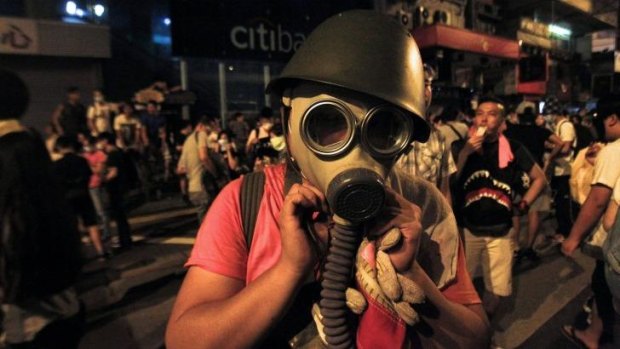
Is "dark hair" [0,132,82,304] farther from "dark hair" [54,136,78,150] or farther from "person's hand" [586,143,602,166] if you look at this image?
"person's hand" [586,143,602,166]

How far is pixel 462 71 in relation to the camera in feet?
54.4

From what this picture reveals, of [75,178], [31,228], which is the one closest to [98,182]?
[75,178]

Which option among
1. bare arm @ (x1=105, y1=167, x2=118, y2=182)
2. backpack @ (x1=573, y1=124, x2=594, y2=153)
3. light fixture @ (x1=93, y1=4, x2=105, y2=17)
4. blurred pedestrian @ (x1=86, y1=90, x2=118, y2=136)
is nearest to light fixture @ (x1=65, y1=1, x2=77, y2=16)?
light fixture @ (x1=93, y1=4, x2=105, y2=17)

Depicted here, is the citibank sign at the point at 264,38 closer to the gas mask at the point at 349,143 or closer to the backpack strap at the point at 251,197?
the backpack strap at the point at 251,197

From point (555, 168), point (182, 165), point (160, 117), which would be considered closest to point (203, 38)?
point (160, 117)

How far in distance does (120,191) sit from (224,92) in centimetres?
820

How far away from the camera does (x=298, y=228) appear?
0.93 m

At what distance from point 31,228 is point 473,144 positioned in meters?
2.92

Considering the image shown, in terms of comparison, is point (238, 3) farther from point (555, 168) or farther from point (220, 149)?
point (555, 168)

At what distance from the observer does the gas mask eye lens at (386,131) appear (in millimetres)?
954

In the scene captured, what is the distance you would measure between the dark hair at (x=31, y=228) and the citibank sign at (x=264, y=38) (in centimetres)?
924

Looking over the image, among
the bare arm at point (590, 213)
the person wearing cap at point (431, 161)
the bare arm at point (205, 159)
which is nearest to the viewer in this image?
the person wearing cap at point (431, 161)

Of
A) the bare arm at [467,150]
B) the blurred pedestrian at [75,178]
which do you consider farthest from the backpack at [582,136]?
the blurred pedestrian at [75,178]

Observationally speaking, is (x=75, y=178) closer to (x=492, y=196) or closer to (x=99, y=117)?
(x=99, y=117)
